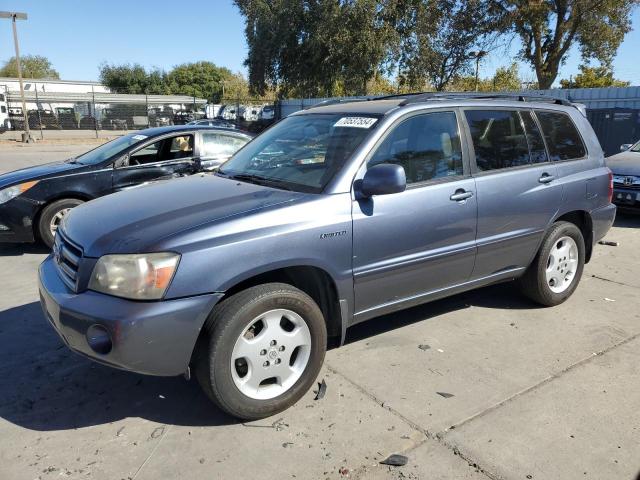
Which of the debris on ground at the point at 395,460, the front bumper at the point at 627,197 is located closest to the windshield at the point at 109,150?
the debris on ground at the point at 395,460

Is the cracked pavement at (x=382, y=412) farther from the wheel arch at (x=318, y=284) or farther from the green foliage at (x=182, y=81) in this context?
the green foliage at (x=182, y=81)

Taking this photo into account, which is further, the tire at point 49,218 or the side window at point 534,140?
the tire at point 49,218

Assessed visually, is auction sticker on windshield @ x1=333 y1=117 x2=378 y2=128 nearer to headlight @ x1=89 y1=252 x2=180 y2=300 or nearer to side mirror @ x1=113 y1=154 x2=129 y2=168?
headlight @ x1=89 y1=252 x2=180 y2=300

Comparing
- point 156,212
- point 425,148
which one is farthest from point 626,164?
point 156,212

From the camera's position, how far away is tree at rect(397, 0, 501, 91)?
83.3 ft

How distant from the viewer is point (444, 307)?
4723mm

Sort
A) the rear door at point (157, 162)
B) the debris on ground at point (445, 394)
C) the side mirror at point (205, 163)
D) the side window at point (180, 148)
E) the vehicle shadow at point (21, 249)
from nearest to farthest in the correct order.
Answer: the debris on ground at point (445, 394), the vehicle shadow at point (21, 249), the rear door at point (157, 162), the side mirror at point (205, 163), the side window at point (180, 148)

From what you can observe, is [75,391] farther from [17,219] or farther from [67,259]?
[17,219]

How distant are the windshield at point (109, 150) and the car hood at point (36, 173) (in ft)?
0.62

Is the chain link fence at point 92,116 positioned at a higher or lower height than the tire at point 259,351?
higher

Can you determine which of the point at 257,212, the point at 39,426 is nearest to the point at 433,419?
the point at 257,212

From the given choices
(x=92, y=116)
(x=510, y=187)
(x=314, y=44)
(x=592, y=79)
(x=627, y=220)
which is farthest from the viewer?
(x=592, y=79)

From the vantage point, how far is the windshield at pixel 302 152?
3.41 meters

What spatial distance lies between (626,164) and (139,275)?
866 cm
